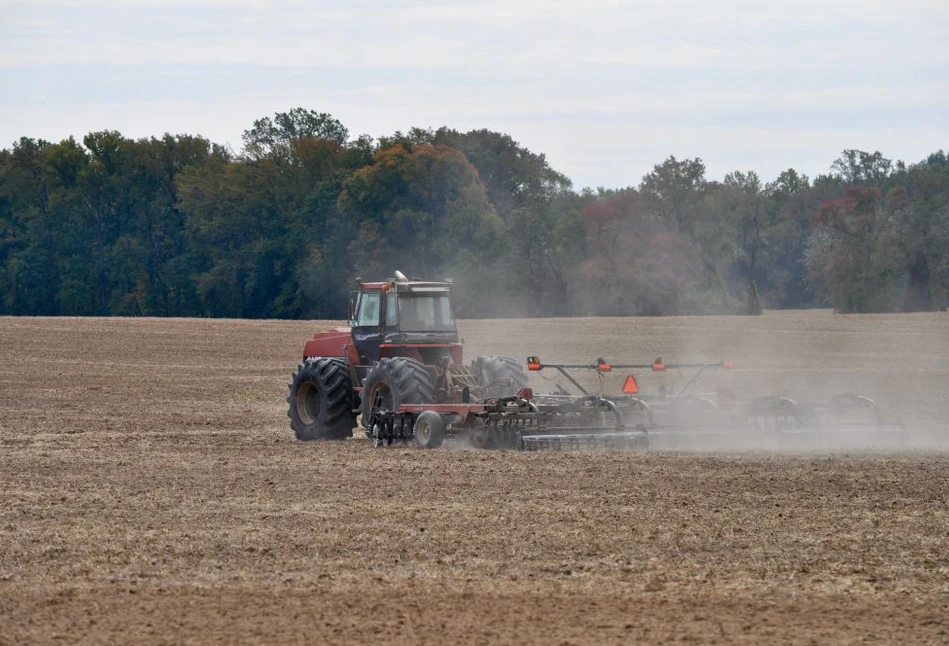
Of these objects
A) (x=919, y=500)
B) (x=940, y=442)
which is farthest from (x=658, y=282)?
(x=919, y=500)

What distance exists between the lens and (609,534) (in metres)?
11.4

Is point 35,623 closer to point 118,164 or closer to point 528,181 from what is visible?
point 528,181

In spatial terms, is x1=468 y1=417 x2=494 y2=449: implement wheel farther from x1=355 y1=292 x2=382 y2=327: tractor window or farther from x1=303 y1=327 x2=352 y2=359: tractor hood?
x1=303 y1=327 x2=352 y2=359: tractor hood

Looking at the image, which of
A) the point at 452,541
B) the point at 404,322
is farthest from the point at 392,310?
the point at 452,541

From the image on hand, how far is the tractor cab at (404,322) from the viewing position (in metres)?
19.8

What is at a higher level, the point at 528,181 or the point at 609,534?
the point at 528,181

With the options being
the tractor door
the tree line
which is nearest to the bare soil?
the tractor door

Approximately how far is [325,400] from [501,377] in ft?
8.15

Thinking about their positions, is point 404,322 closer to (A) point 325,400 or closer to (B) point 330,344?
(A) point 325,400

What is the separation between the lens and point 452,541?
11172 mm

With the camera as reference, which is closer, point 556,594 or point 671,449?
point 556,594

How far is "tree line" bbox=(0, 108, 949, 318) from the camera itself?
6488 centimetres

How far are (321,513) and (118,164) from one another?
7730cm

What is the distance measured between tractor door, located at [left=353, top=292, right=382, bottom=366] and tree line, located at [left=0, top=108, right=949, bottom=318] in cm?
4178
